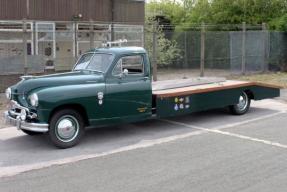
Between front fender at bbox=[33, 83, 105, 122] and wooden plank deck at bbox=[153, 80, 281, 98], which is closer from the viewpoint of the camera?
front fender at bbox=[33, 83, 105, 122]

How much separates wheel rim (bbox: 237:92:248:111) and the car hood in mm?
4044

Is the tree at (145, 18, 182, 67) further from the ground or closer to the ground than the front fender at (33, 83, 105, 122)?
further from the ground

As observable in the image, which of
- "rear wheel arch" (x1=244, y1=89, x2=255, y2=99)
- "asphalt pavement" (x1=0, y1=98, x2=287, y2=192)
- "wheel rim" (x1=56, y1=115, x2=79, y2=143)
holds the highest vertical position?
"rear wheel arch" (x1=244, y1=89, x2=255, y2=99)

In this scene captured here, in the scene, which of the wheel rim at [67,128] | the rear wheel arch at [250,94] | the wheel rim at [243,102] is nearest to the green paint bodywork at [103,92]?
A: the wheel rim at [67,128]

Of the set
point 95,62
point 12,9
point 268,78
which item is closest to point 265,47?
point 268,78

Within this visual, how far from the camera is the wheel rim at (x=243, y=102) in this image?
12.0m

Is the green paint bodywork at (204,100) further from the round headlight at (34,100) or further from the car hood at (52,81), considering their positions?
the round headlight at (34,100)

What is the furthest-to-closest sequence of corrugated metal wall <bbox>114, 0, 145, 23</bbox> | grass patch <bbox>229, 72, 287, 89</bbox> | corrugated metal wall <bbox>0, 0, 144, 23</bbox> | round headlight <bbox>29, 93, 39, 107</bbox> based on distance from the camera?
corrugated metal wall <bbox>114, 0, 145, 23</bbox>, corrugated metal wall <bbox>0, 0, 144, 23</bbox>, grass patch <bbox>229, 72, 287, 89</bbox>, round headlight <bbox>29, 93, 39, 107</bbox>

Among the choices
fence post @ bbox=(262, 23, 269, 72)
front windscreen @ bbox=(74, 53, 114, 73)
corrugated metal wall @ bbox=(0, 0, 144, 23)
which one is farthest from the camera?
fence post @ bbox=(262, 23, 269, 72)

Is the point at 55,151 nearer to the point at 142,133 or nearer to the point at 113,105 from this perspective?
the point at 113,105

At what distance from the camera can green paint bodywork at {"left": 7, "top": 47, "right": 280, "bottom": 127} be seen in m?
8.66

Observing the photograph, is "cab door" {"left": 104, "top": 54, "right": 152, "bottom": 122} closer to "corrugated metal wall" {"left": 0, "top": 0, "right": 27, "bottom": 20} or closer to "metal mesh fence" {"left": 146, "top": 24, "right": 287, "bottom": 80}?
"metal mesh fence" {"left": 146, "top": 24, "right": 287, "bottom": 80}

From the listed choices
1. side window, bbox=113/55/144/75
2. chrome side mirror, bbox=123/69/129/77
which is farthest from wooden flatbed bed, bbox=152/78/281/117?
chrome side mirror, bbox=123/69/129/77

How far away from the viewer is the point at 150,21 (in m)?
28.4
